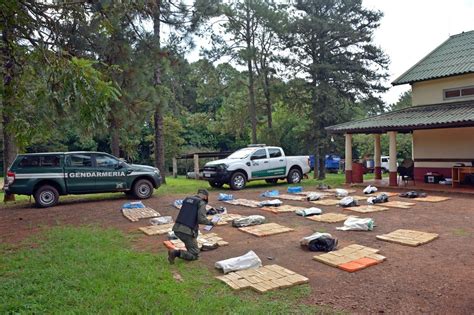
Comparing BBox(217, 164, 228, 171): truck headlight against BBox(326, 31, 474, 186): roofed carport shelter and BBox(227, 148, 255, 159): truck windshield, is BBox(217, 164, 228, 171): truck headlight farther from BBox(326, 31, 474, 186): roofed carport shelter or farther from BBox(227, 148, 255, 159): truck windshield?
BBox(326, 31, 474, 186): roofed carport shelter

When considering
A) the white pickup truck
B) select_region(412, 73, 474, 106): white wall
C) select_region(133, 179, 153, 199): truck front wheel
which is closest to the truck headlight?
the white pickup truck

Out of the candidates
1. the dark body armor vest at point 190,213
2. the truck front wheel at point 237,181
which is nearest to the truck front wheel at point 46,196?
the truck front wheel at point 237,181

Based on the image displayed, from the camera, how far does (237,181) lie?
51.6ft

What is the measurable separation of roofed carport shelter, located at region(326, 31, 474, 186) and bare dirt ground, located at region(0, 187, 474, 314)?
4115mm

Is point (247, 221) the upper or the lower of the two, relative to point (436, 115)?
lower

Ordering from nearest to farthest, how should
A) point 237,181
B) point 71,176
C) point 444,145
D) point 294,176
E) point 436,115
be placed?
1. point 71,176
2. point 436,115
3. point 237,181
4. point 444,145
5. point 294,176

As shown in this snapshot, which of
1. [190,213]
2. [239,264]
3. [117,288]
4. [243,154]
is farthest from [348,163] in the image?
[117,288]

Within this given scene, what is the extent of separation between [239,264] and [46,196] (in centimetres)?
905

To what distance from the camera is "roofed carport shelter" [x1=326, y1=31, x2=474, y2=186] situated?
49.0 feet

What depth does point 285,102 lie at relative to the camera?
22.4 m

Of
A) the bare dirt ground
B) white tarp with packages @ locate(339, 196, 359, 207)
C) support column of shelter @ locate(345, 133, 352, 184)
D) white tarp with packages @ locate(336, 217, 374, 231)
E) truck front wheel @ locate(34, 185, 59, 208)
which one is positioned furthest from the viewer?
support column of shelter @ locate(345, 133, 352, 184)

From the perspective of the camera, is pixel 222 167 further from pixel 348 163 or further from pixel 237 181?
pixel 348 163

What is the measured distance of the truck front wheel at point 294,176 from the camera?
683 inches

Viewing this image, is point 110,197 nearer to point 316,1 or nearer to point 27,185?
point 27,185
